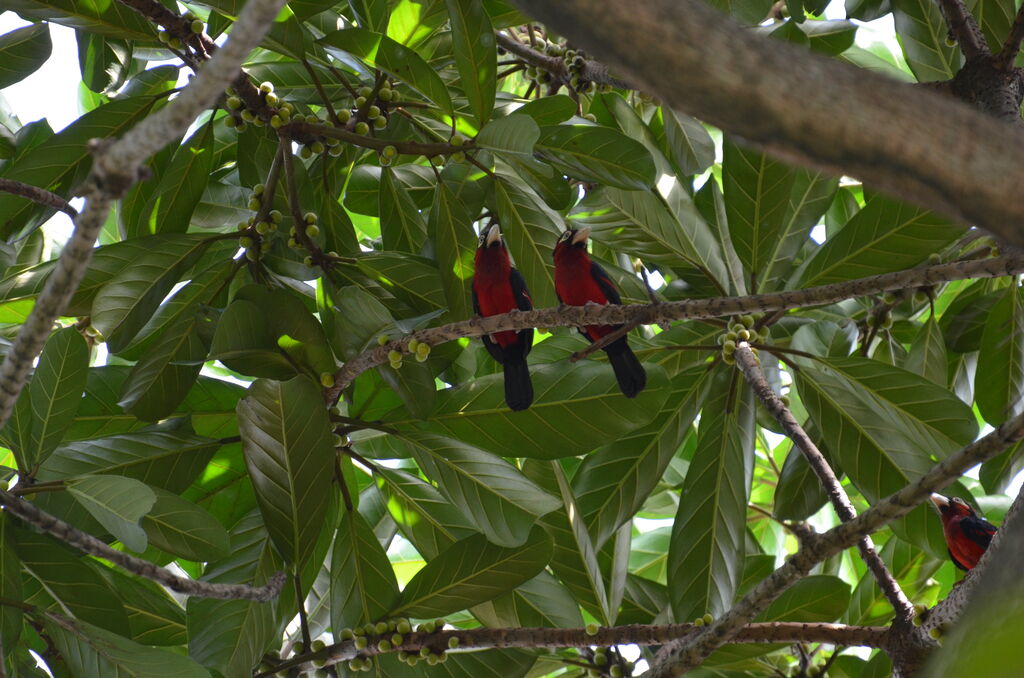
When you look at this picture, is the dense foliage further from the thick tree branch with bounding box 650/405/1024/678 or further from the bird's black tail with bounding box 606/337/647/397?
the thick tree branch with bounding box 650/405/1024/678

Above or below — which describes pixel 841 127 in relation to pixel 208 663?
above

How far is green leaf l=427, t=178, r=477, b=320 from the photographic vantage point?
243 cm

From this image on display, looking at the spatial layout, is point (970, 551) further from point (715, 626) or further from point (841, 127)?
point (841, 127)

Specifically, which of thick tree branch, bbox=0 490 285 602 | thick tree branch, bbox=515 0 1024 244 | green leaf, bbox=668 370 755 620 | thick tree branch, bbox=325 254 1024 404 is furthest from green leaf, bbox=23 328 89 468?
thick tree branch, bbox=515 0 1024 244

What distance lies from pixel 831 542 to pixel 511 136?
3.35 feet

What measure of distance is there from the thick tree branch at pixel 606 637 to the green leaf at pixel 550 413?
422mm

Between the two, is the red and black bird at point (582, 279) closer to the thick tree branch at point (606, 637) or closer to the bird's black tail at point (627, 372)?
the bird's black tail at point (627, 372)

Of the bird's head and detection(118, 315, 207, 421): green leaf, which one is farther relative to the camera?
the bird's head

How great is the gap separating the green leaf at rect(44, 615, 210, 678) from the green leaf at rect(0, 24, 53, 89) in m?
1.75

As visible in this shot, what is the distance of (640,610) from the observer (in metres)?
2.71

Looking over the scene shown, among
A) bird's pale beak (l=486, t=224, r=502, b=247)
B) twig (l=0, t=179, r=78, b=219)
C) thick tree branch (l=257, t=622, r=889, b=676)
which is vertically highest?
twig (l=0, t=179, r=78, b=219)

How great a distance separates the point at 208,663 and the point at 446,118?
1.53 metres

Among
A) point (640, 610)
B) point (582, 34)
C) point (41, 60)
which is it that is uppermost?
point (41, 60)

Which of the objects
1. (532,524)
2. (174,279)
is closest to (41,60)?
(174,279)
